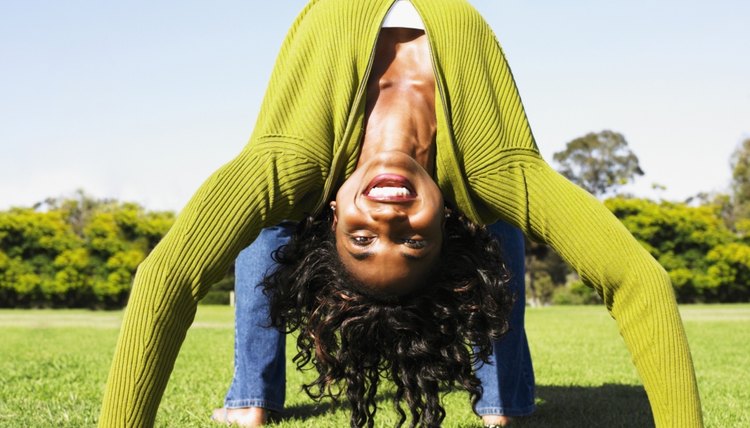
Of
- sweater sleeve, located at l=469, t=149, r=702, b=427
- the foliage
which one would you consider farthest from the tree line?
sweater sleeve, located at l=469, t=149, r=702, b=427

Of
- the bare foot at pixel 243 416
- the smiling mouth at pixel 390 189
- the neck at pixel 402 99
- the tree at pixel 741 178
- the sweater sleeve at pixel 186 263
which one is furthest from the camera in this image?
the tree at pixel 741 178

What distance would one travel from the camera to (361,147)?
2943 mm

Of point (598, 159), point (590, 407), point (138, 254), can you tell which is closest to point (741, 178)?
point (598, 159)

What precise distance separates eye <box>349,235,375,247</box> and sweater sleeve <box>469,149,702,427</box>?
55 centimetres

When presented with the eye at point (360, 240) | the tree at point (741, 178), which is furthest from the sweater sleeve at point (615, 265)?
the tree at point (741, 178)

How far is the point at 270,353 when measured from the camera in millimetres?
4391

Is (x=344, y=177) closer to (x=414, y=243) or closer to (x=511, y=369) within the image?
(x=414, y=243)

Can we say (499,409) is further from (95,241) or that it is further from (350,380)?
(95,241)

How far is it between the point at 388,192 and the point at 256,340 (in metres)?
2.12

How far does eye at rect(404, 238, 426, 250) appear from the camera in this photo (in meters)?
2.57

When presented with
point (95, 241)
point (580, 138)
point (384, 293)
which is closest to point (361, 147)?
point (384, 293)

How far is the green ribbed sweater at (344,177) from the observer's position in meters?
2.46

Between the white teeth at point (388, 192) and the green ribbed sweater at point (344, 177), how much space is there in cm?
35

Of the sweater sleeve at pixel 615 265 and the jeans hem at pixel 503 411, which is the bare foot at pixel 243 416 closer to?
the jeans hem at pixel 503 411
